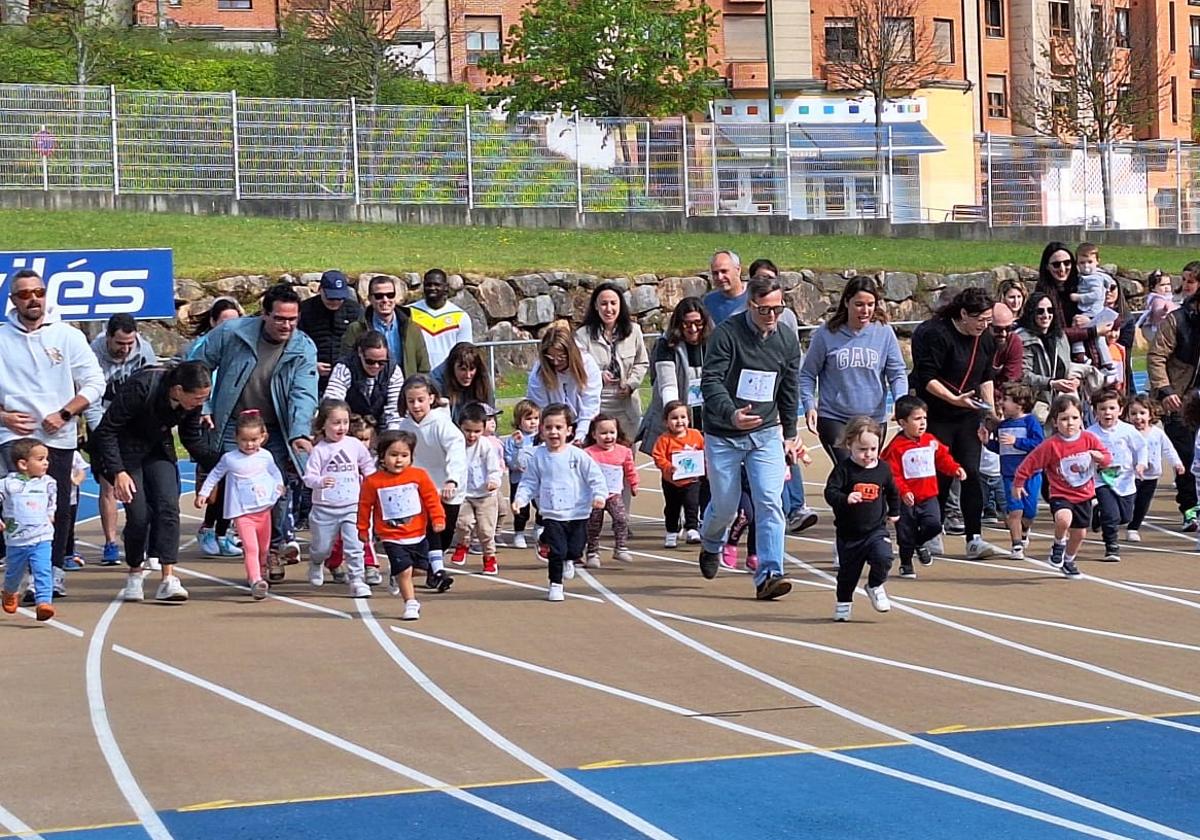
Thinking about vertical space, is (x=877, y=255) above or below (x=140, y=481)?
above

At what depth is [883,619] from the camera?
11195mm

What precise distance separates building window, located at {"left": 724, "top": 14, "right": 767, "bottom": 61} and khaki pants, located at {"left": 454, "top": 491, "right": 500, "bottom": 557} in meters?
48.8

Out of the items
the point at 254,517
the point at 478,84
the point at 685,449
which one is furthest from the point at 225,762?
A: the point at 478,84

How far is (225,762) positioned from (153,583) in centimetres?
515

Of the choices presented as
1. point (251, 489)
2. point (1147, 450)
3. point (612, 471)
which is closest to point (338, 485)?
point (251, 489)

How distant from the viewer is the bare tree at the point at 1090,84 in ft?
190

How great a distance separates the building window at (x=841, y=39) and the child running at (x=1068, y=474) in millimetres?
45790

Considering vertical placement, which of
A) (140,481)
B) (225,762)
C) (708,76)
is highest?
(708,76)

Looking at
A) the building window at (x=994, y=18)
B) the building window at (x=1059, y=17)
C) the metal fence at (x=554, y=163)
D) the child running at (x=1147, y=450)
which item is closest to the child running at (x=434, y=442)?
the child running at (x=1147, y=450)

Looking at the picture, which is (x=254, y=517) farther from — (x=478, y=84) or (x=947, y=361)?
(x=478, y=84)

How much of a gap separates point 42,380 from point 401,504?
2.26 m

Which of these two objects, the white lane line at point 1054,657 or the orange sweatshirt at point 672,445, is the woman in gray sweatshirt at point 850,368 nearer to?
the orange sweatshirt at point 672,445

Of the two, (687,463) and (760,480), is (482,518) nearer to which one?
(687,463)

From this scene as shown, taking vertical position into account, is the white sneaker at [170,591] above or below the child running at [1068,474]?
below
